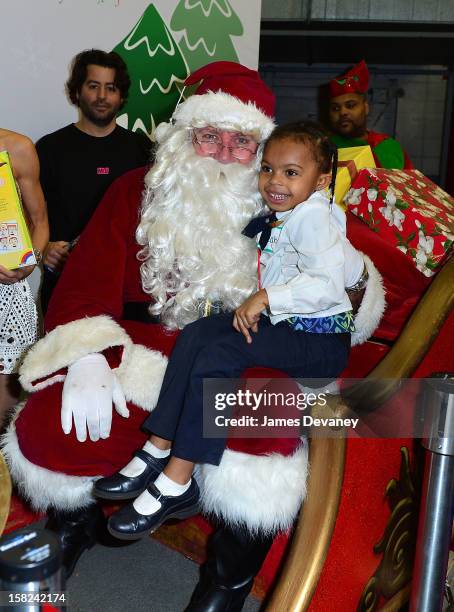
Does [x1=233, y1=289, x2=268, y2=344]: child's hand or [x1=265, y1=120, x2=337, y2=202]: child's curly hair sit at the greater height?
[x1=265, y1=120, x2=337, y2=202]: child's curly hair

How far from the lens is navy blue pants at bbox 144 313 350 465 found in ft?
5.55

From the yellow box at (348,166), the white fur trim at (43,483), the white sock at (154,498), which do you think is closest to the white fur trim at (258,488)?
the white sock at (154,498)

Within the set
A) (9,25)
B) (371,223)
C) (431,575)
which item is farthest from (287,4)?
(431,575)

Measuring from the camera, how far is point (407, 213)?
2.32 metres

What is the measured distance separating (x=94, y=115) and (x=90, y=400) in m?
1.96

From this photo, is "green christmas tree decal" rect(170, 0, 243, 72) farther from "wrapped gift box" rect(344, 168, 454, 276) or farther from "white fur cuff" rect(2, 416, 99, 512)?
"white fur cuff" rect(2, 416, 99, 512)

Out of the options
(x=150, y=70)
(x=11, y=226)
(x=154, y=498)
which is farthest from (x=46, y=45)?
(x=154, y=498)

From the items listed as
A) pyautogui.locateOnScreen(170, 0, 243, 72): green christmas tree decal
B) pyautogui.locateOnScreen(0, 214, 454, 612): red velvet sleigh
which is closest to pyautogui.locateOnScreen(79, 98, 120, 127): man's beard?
pyautogui.locateOnScreen(170, 0, 243, 72): green christmas tree decal

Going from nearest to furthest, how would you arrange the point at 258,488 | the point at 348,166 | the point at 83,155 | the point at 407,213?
the point at 258,488 < the point at 407,213 < the point at 348,166 < the point at 83,155

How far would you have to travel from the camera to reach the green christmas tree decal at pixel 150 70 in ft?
11.9

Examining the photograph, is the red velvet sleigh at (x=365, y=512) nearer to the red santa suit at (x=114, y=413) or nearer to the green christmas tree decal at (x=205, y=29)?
the red santa suit at (x=114, y=413)

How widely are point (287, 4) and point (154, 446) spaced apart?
7.41 m

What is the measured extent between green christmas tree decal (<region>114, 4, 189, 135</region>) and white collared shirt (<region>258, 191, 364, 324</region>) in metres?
2.06

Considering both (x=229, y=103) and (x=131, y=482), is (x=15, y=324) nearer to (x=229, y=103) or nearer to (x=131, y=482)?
(x=131, y=482)
